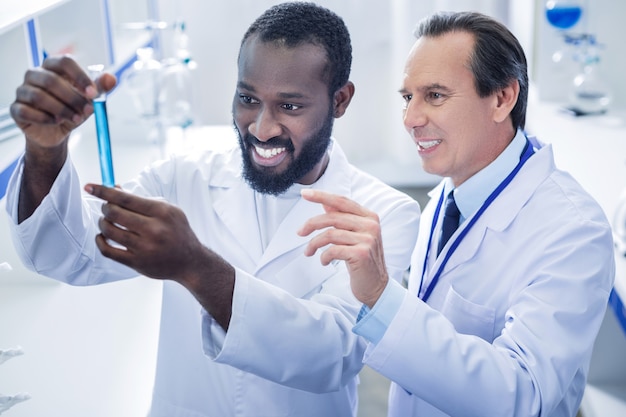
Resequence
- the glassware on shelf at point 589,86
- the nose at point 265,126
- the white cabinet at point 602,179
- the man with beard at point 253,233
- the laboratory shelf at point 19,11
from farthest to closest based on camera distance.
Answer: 1. the glassware on shelf at point 589,86
2. the white cabinet at point 602,179
3. the nose at point 265,126
4. the laboratory shelf at point 19,11
5. the man with beard at point 253,233

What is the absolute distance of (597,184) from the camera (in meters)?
2.30

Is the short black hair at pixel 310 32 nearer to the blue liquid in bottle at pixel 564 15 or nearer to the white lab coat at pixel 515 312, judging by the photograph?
the white lab coat at pixel 515 312

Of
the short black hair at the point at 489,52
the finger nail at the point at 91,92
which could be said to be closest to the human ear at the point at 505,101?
the short black hair at the point at 489,52

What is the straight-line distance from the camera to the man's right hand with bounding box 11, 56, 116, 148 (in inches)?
32.5

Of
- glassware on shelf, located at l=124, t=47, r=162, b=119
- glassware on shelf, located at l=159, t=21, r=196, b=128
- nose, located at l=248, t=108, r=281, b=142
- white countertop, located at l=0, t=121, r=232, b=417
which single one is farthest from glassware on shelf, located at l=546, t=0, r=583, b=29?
nose, located at l=248, t=108, r=281, b=142

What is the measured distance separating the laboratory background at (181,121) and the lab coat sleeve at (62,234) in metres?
0.14

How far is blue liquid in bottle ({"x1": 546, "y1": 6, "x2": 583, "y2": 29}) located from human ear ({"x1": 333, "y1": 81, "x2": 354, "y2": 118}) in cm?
201

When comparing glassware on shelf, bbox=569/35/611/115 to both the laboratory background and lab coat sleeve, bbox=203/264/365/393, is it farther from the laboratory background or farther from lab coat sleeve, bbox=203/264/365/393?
lab coat sleeve, bbox=203/264/365/393

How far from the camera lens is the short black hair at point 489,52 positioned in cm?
129

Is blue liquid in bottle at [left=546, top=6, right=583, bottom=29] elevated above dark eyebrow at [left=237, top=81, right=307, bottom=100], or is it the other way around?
dark eyebrow at [left=237, top=81, right=307, bottom=100]

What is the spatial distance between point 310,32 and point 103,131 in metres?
0.52

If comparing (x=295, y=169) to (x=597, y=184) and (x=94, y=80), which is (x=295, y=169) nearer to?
(x=94, y=80)

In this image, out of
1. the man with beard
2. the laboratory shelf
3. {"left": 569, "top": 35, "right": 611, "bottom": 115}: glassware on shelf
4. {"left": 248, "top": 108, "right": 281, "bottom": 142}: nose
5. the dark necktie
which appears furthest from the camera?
{"left": 569, "top": 35, "right": 611, "bottom": 115}: glassware on shelf

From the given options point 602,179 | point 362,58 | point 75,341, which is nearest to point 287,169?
point 75,341
